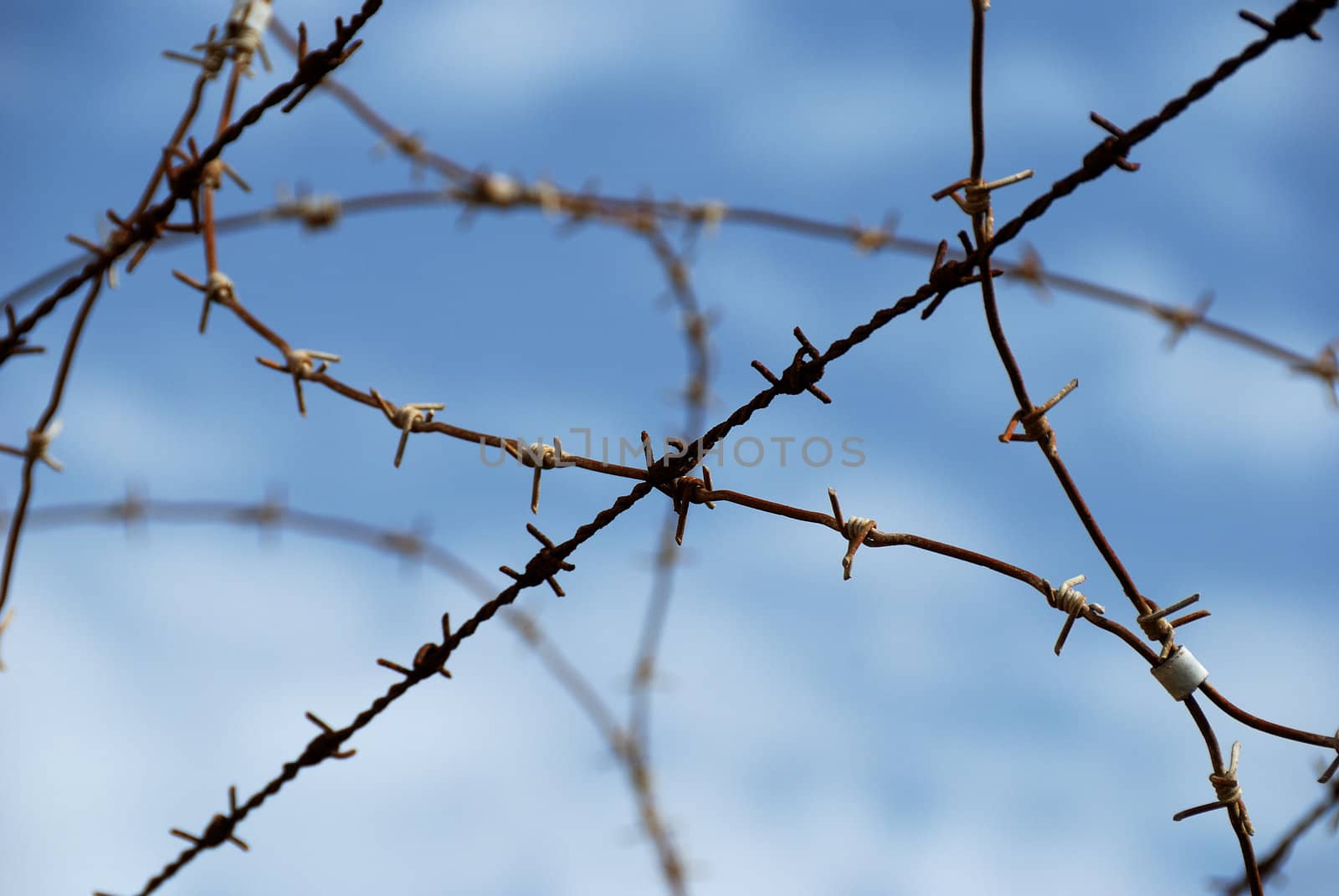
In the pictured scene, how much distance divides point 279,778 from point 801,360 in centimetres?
86

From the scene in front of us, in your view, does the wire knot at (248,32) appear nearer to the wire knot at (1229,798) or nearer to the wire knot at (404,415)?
the wire knot at (404,415)

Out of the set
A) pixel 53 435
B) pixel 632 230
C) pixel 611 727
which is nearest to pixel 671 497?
pixel 53 435

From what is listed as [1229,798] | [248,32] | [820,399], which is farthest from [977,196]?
[248,32]

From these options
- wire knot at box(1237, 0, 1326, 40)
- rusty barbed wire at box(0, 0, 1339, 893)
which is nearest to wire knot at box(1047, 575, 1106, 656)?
rusty barbed wire at box(0, 0, 1339, 893)

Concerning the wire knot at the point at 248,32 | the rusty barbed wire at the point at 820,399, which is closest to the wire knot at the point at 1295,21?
the rusty barbed wire at the point at 820,399

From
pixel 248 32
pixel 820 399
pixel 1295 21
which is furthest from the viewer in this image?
pixel 248 32

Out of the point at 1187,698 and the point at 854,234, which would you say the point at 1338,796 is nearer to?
the point at 1187,698

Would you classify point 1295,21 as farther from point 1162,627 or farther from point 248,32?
point 248,32

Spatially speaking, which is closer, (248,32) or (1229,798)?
(1229,798)

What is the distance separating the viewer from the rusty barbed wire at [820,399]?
3.50 ft

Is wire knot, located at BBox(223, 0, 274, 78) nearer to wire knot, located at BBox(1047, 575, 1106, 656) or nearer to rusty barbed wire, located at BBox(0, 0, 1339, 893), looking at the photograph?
rusty barbed wire, located at BBox(0, 0, 1339, 893)

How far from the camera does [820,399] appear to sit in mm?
1194

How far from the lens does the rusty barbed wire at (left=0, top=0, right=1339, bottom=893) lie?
42.0 inches

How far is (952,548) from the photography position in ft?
4.13
